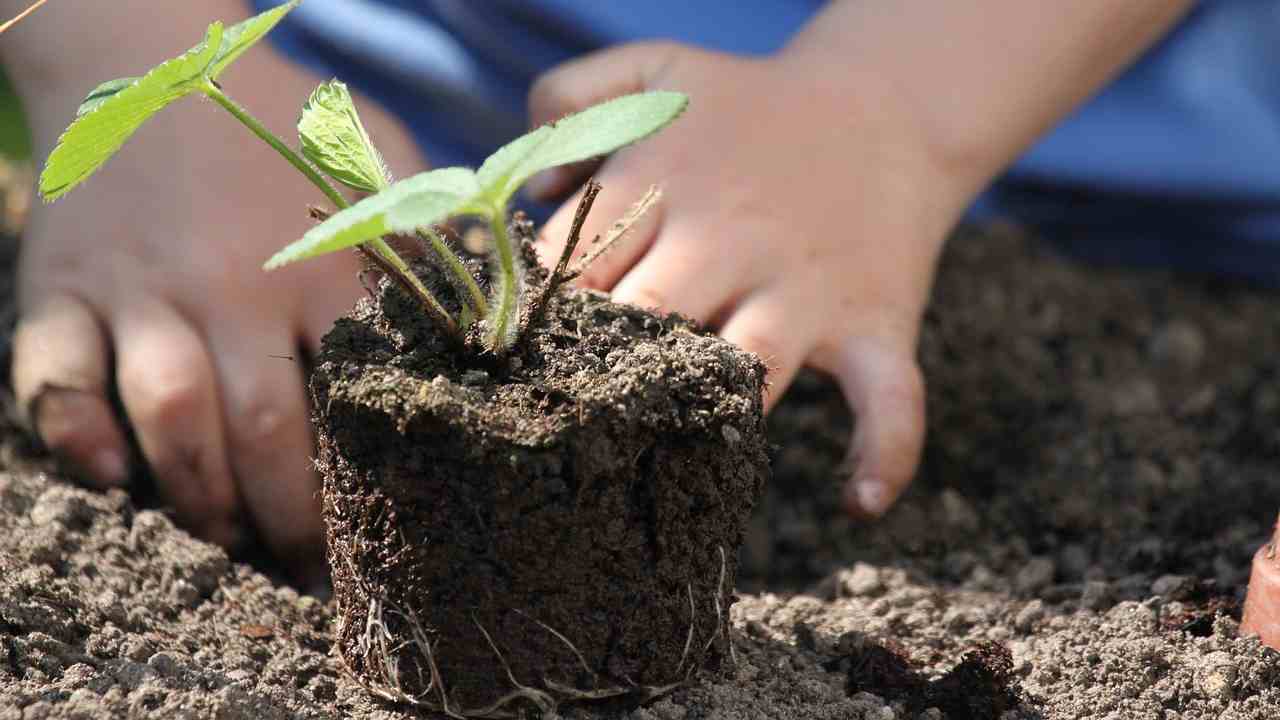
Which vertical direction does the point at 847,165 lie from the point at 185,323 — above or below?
above

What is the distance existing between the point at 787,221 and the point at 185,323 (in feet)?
2.39

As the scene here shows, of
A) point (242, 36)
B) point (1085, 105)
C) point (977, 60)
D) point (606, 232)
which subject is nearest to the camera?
point (242, 36)

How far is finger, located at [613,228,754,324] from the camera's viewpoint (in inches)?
54.4

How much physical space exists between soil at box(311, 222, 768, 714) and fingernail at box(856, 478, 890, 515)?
425mm

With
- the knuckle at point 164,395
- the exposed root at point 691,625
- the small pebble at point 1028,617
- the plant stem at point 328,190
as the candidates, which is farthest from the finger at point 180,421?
the small pebble at point 1028,617

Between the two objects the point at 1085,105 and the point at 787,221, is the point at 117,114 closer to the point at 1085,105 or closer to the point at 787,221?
the point at 787,221

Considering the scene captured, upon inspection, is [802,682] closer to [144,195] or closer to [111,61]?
[144,195]

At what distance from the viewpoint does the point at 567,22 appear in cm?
209

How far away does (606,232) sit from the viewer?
1.35m

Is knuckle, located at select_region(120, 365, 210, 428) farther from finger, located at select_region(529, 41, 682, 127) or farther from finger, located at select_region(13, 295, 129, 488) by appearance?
finger, located at select_region(529, 41, 682, 127)

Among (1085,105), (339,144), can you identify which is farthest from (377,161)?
(1085,105)

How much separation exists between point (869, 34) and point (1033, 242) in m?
0.57

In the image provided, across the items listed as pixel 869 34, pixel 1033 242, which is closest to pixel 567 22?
pixel 869 34

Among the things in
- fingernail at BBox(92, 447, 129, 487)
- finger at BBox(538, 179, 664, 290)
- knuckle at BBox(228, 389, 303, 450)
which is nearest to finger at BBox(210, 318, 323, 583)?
knuckle at BBox(228, 389, 303, 450)
